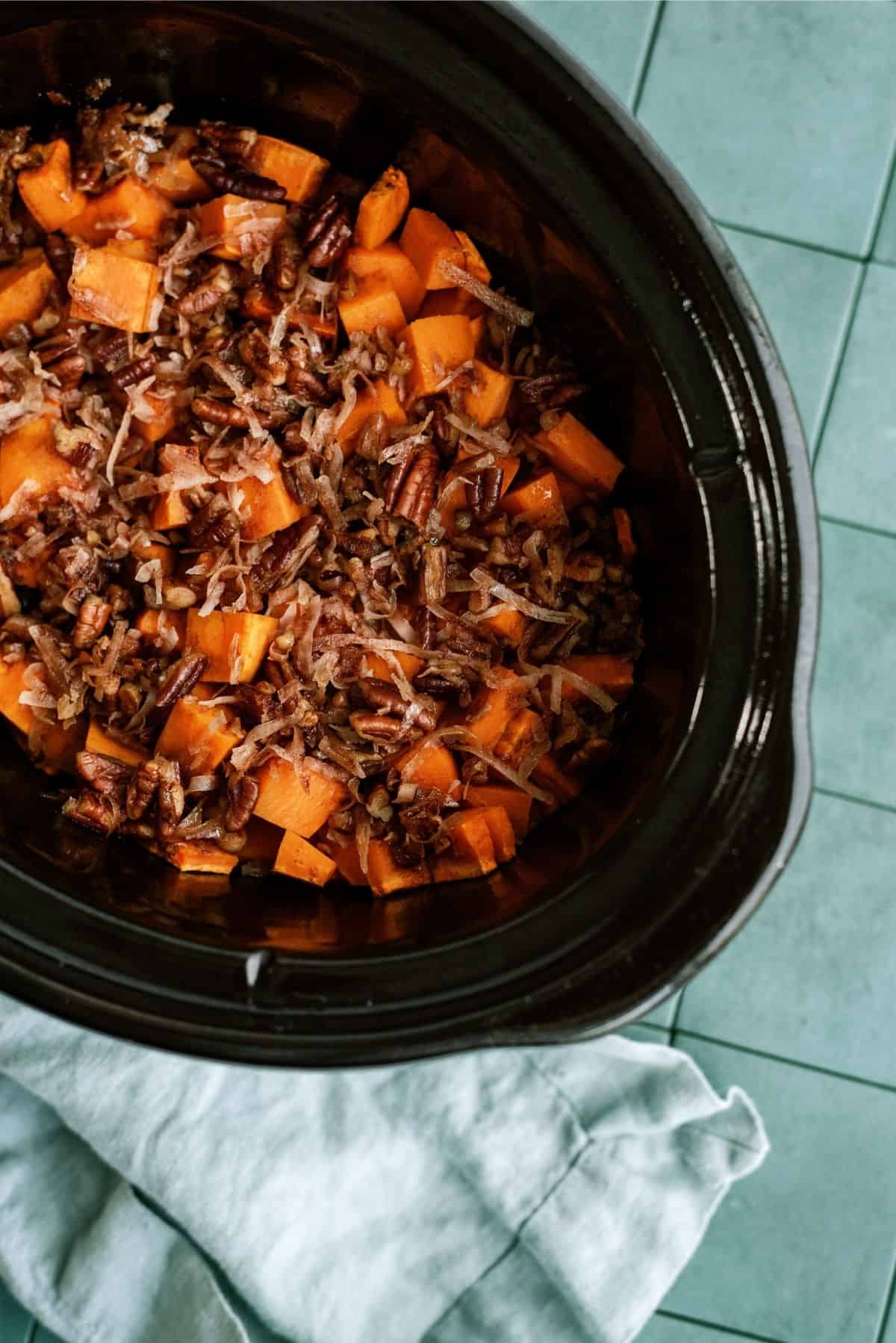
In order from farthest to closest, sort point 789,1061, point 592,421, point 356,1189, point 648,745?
point 789,1061
point 356,1189
point 592,421
point 648,745

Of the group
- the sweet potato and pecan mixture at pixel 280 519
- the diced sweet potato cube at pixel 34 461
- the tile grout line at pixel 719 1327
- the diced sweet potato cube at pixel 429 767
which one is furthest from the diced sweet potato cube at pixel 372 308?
the tile grout line at pixel 719 1327

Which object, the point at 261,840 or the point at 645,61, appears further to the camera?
the point at 645,61

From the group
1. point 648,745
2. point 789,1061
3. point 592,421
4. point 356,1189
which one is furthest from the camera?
point 789,1061

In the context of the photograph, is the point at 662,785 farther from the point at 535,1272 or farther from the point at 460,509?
the point at 535,1272

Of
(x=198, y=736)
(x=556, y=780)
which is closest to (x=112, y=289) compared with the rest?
(x=198, y=736)

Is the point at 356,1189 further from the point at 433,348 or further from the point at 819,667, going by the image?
the point at 433,348

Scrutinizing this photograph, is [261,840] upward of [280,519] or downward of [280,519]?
downward

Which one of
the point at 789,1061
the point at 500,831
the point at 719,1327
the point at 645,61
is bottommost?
the point at 719,1327
